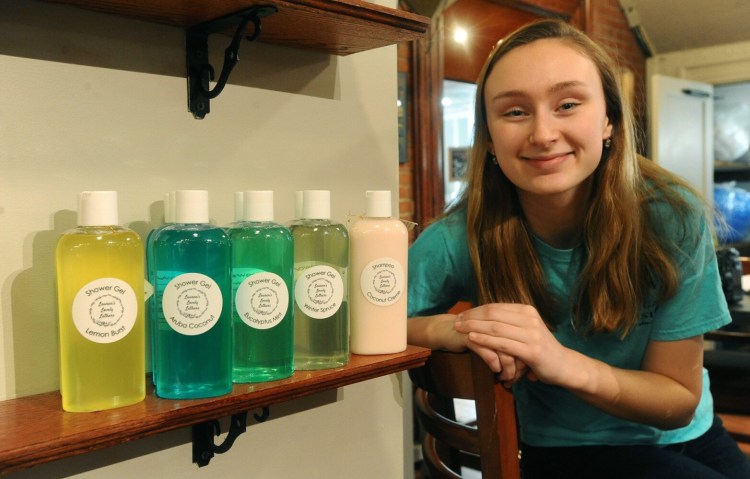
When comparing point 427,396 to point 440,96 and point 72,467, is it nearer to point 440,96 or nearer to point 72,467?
point 72,467

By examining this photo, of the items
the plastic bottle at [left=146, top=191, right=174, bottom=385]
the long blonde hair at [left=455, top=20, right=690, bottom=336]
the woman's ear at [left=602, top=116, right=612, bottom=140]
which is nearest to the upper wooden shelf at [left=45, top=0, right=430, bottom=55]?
the plastic bottle at [left=146, top=191, right=174, bottom=385]

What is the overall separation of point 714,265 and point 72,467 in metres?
0.98

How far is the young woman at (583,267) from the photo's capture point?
103cm

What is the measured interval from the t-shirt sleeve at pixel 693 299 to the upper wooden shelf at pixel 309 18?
571 millimetres

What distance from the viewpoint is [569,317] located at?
1.13 meters

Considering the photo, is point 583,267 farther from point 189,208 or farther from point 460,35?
point 460,35

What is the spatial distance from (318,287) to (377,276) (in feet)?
0.29

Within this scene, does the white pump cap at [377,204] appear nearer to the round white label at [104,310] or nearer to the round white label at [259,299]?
the round white label at [259,299]

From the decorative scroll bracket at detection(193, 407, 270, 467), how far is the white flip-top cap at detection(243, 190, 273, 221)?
10.1 inches

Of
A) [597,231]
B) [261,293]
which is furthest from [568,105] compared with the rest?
[261,293]

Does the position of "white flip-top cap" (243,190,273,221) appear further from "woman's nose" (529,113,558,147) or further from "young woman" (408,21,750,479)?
"woman's nose" (529,113,558,147)

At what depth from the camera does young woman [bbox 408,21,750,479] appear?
1028 mm

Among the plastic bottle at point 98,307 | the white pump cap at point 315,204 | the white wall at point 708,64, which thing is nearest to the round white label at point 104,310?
the plastic bottle at point 98,307

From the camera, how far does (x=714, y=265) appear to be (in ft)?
3.62
